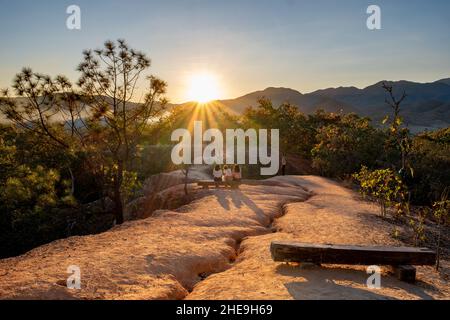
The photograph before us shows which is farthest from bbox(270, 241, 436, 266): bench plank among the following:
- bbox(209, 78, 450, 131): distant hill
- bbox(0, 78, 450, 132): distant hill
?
bbox(209, 78, 450, 131): distant hill

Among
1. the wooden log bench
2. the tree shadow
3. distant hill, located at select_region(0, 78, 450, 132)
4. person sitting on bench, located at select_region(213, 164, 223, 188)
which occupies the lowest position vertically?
the tree shadow

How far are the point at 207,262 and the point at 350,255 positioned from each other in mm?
2787

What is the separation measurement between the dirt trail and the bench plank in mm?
238

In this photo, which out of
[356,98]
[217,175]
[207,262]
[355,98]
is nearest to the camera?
[207,262]

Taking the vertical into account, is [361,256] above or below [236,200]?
above

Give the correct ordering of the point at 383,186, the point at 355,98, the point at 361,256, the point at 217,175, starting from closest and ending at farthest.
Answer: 1. the point at 361,256
2. the point at 383,186
3. the point at 217,175
4. the point at 355,98

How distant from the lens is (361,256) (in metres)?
6.52

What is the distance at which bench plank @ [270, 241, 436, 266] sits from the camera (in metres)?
6.49

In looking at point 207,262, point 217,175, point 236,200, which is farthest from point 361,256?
point 217,175

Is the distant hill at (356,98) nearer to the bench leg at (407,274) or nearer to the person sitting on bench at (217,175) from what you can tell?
the person sitting on bench at (217,175)

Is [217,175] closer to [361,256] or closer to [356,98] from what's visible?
[361,256]

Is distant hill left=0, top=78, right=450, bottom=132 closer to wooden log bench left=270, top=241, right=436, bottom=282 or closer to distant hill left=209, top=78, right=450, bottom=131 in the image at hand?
distant hill left=209, top=78, right=450, bottom=131

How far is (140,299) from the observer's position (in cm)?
527

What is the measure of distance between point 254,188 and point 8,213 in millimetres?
10345
